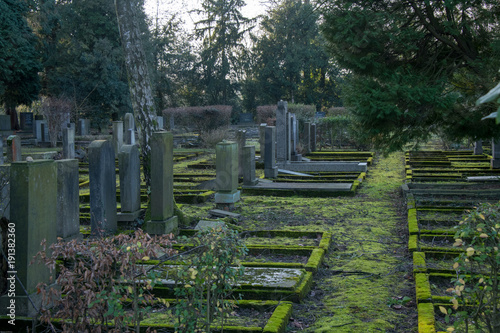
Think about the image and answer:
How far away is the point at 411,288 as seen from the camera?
4.92 m

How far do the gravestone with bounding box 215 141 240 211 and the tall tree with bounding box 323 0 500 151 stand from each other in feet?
9.57

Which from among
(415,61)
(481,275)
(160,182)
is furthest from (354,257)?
(415,61)

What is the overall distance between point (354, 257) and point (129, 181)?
11.3 ft

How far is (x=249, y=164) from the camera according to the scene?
36.9 ft

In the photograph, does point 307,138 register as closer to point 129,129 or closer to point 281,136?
point 281,136

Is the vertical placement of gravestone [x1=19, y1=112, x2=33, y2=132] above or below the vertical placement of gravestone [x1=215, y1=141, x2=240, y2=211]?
above

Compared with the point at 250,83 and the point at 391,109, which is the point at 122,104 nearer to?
the point at 250,83

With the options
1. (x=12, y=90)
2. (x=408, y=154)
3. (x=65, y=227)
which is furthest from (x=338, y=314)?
(x=12, y=90)

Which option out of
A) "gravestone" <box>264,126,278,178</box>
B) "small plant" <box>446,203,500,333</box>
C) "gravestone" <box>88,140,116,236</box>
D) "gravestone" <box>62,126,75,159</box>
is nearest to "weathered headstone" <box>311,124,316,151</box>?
"gravestone" <box>264,126,278,178</box>

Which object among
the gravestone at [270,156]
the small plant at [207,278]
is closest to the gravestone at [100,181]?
the small plant at [207,278]

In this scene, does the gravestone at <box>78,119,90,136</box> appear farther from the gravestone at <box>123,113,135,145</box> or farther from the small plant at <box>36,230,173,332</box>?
the small plant at <box>36,230,173,332</box>

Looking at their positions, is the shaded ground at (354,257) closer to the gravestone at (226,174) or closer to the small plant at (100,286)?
the gravestone at (226,174)

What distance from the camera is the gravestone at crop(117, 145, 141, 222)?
7184 millimetres

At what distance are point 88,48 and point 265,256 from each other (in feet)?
96.6
